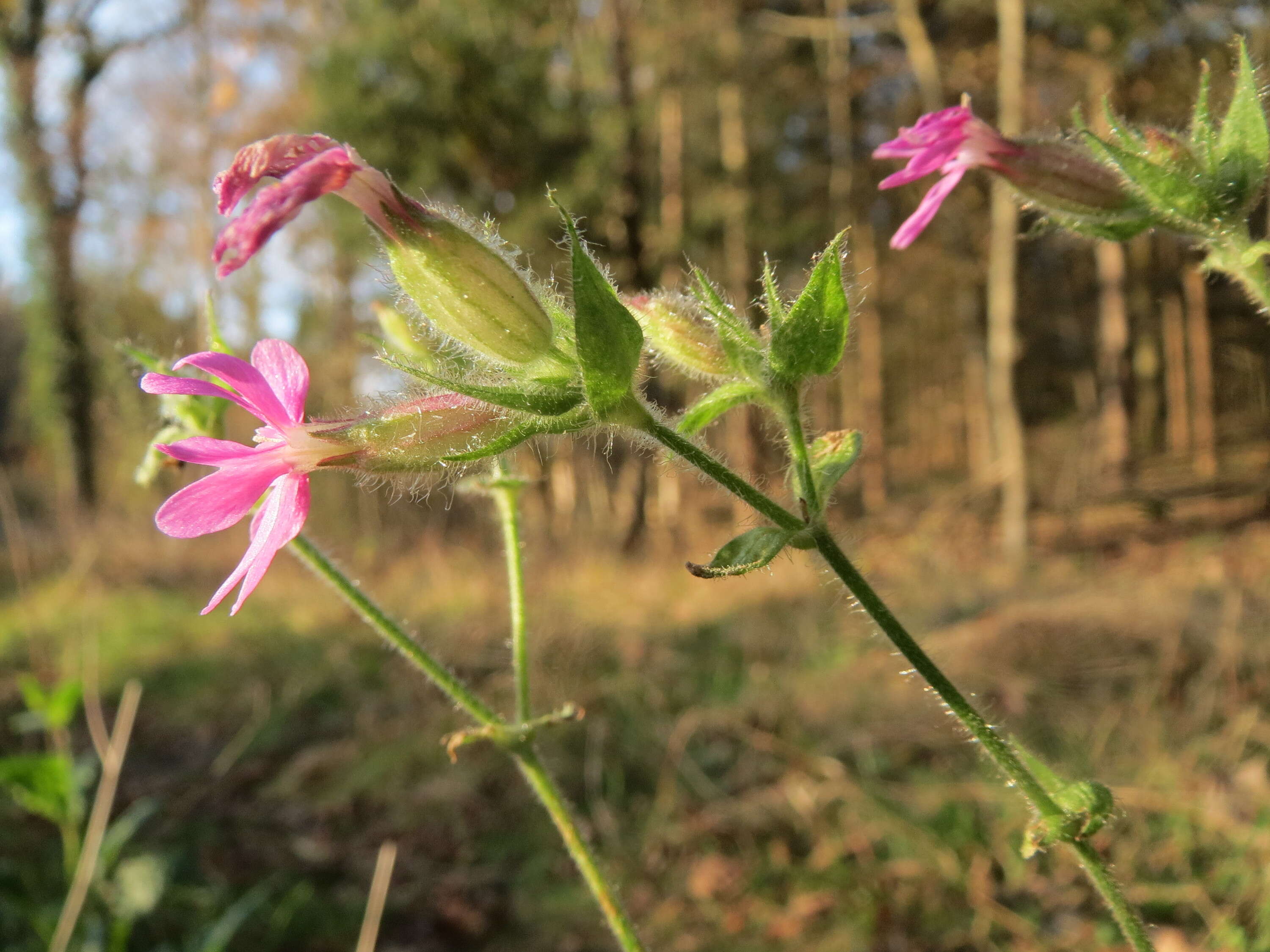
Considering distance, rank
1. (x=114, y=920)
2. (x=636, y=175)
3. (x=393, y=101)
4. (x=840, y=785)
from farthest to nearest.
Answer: (x=393, y=101) < (x=636, y=175) < (x=840, y=785) < (x=114, y=920)

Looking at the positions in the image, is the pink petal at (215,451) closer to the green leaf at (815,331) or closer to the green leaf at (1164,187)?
the green leaf at (815,331)

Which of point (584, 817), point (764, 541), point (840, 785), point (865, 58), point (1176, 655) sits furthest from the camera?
point (865, 58)

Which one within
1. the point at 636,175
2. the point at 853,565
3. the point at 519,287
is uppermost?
the point at 636,175

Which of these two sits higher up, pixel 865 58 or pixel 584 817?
pixel 865 58

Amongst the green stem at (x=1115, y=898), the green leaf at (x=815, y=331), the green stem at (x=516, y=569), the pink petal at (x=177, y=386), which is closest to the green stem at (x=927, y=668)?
the green stem at (x=1115, y=898)

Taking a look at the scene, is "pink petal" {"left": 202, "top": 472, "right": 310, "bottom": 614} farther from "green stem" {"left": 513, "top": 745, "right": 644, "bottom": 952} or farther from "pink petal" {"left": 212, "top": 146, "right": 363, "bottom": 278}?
"green stem" {"left": 513, "top": 745, "right": 644, "bottom": 952}

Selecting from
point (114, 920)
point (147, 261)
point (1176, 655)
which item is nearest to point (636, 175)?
point (1176, 655)

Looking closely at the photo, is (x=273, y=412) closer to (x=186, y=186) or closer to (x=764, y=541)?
(x=764, y=541)

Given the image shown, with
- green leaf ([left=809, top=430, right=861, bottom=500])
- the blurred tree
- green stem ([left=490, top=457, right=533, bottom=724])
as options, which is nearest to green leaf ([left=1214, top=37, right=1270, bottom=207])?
green leaf ([left=809, top=430, right=861, bottom=500])
